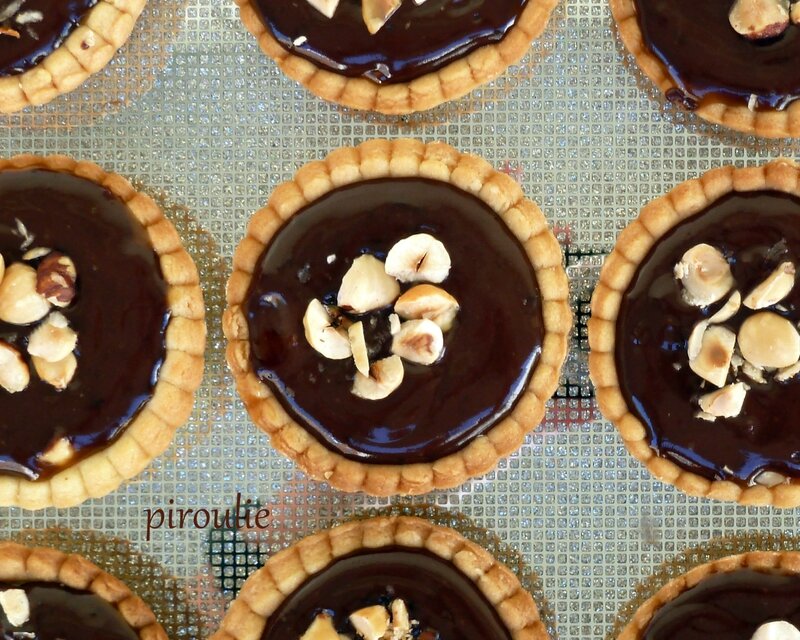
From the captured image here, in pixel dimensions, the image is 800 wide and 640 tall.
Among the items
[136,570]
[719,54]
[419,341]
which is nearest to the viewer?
[419,341]

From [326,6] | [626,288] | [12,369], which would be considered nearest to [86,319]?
[12,369]

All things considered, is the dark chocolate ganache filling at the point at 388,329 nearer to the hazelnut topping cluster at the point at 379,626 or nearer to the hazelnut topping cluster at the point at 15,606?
the hazelnut topping cluster at the point at 379,626

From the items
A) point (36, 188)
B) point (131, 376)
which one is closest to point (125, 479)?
point (131, 376)

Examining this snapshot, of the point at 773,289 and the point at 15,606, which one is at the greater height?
the point at 773,289

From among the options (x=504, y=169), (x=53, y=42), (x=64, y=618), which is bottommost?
(x=64, y=618)

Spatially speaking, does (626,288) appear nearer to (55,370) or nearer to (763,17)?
(763,17)

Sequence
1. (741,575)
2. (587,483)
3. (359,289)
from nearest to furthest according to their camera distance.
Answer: (359,289)
(741,575)
(587,483)

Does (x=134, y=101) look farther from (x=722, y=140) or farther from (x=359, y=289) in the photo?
(x=722, y=140)
